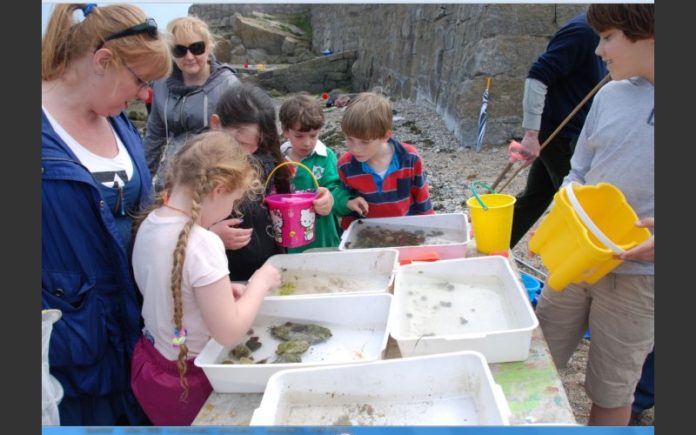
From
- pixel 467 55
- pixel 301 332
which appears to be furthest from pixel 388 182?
pixel 467 55

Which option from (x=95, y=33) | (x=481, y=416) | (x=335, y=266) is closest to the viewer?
(x=481, y=416)

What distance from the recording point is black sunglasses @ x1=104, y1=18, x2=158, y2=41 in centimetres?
132

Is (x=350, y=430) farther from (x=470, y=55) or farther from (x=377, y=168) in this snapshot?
(x=470, y=55)

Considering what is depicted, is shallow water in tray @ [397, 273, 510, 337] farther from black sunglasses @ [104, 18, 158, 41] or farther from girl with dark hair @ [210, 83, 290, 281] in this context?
black sunglasses @ [104, 18, 158, 41]

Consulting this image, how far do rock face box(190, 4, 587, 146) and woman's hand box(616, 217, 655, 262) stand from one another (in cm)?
292

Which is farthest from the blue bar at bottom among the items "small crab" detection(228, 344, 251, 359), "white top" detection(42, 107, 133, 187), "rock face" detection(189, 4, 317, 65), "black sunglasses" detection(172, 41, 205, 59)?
"rock face" detection(189, 4, 317, 65)

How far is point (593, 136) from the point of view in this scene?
1.63 metres

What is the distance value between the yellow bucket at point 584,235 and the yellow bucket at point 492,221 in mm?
232

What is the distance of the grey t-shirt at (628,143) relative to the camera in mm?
1492

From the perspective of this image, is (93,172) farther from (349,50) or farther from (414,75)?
(349,50)

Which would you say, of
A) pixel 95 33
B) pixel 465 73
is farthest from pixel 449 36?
pixel 95 33

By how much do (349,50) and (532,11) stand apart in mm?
9559

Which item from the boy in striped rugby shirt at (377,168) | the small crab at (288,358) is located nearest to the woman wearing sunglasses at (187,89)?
the boy in striped rugby shirt at (377,168)

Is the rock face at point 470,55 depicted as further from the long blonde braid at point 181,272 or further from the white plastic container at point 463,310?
the long blonde braid at point 181,272
